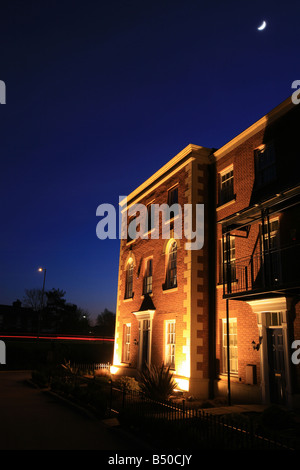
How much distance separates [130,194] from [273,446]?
1895 cm

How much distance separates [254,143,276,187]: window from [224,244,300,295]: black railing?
2922 mm

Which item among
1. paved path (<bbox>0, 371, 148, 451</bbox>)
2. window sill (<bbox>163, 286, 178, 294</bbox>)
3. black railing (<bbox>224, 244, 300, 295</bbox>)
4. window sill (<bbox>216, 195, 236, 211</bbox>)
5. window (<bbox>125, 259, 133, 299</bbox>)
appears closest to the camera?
paved path (<bbox>0, 371, 148, 451</bbox>)

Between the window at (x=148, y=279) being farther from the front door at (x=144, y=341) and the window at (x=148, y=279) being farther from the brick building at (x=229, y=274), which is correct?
the front door at (x=144, y=341)

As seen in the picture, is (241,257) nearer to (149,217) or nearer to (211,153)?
(211,153)

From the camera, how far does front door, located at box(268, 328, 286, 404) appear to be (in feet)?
40.2

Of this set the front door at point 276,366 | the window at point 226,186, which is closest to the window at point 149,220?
the window at point 226,186

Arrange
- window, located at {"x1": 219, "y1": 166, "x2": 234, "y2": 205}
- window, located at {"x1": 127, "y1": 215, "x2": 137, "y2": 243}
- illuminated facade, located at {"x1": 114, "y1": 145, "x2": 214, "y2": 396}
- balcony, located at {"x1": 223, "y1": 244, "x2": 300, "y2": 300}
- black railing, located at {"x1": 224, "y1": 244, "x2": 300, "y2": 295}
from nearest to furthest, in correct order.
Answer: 1. balcony, located at {"x1": 223, "y1": 244, "x2": 300, "y2": 300}
2. black railing, located at {"x1": 224, "y1": 244, "x2": 300, "y2": 295}
3. illuminated facade, located at {"x1": 114, "y1": 145, "x2": 214, "y2": 396}
4. window, located at {"x1": 219, "y1": 166, "x2": 234, "y2": 205}
5. window, located at {"x1": 127, "y1": 215, "x2": 137, "y2": 243}

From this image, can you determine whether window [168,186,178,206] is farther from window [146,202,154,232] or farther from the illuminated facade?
window [146,202,154,232]

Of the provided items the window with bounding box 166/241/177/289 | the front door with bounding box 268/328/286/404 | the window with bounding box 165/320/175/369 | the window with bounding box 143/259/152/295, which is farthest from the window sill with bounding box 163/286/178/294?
the front door with bounding box 268/328/286/404

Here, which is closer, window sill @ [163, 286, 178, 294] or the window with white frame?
window sill @ [163, 286, 178, 294]


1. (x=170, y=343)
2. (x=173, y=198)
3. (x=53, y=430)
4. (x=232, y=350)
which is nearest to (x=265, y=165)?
(x=173, y=198)

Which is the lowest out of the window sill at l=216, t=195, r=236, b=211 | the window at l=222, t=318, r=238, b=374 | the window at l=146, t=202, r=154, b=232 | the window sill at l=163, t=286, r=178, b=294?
the window at l=222, t=318, r=238, b=374

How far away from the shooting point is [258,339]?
13.4 metres
